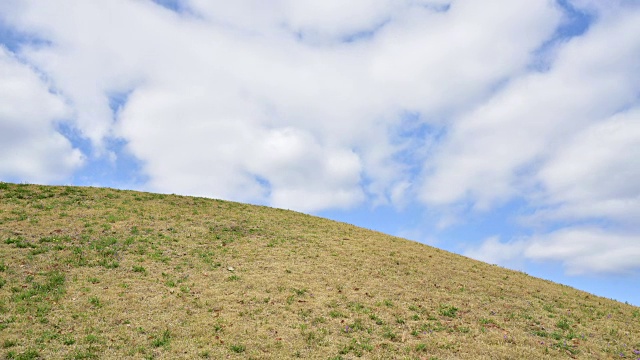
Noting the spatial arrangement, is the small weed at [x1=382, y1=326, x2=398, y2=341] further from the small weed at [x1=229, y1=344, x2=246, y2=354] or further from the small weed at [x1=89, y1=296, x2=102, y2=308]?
the small weed at [x1=89, y1=296, x2=102, y2=308]

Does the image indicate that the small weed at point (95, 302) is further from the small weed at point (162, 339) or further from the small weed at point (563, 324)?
the small weed at point (563, 324)

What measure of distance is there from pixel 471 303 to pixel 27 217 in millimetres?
29320

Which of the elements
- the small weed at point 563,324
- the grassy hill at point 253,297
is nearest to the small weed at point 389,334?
the grassy hill at point 253,297

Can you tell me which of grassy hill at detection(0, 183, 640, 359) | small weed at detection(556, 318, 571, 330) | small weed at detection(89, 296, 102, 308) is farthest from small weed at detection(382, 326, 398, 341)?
small weed at detection(89, 296, 102, 308)

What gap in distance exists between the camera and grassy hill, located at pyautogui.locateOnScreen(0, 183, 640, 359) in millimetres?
15648

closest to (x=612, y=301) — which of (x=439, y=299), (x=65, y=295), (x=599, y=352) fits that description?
(x=599, y=352)

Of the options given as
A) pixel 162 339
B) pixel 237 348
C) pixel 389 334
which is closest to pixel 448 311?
pixel 389 334

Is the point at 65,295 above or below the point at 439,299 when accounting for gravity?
below

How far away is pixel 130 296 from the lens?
18.9m

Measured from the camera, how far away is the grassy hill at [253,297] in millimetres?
15648

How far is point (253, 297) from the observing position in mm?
19781

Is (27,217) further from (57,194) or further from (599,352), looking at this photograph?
(599,352)

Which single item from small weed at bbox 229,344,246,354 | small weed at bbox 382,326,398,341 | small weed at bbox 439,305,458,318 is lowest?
small weed at bbox 229,344,246,354

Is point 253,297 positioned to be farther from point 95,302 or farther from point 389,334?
point 95,302
